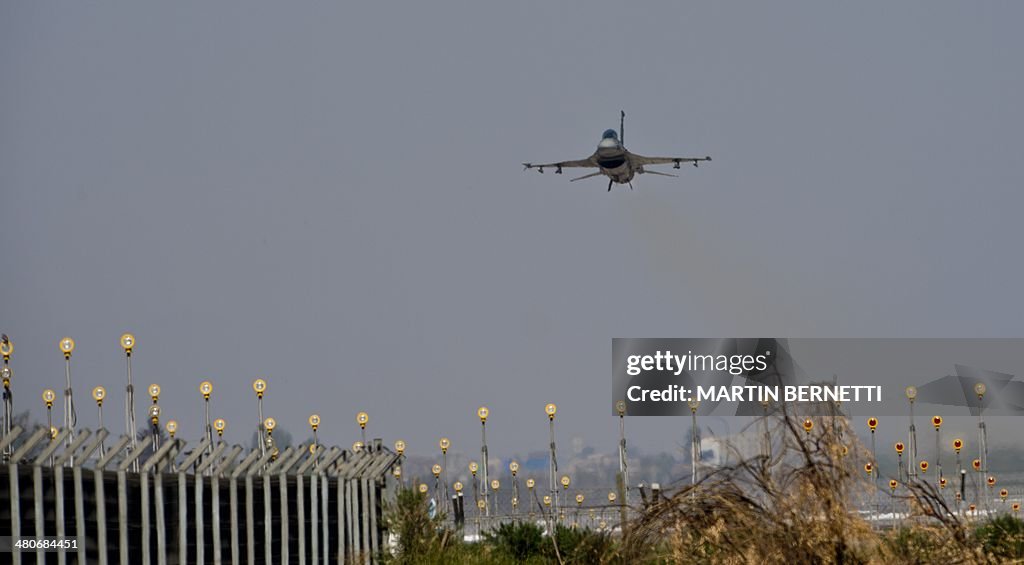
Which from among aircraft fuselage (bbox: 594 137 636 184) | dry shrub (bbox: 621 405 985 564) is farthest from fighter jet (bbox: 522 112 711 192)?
dry shrub (bbox: 621 405 985 564)

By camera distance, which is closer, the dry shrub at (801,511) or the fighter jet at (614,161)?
the dry shrub at (801,511)

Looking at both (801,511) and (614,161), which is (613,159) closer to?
(614,161)

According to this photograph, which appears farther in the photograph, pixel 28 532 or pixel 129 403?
pixel 129 403

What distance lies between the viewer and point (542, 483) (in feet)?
646

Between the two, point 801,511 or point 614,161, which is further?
point 614,161

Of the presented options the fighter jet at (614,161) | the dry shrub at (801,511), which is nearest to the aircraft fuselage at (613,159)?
the fighter jet at (614,161)

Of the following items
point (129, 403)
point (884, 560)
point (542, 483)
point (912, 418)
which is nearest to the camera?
point (884, 560)

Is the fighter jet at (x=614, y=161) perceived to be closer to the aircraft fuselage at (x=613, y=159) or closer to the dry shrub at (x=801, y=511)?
the aircraft fuselage at (x=613, y=159)

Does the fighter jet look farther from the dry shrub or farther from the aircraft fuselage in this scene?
the dry shrub

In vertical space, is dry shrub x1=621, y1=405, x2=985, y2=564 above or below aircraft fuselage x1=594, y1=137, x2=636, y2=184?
below

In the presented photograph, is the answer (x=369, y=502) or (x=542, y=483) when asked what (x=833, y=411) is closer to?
(x=369, y=502)

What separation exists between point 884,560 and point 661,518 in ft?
11.2

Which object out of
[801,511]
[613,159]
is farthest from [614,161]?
[801,511]

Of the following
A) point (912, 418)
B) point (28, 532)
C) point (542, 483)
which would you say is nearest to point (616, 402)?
point (912, 418)
